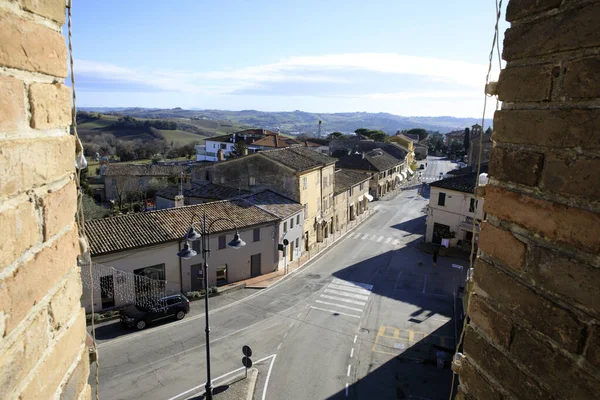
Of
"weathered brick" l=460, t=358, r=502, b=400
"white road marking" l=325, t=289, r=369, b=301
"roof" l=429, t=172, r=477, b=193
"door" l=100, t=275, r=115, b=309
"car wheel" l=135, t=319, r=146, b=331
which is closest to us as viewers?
"weathered brick" l=460, t=358, r=502, b=400

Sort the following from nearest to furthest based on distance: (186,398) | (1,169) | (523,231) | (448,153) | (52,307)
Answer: (1,169), (52,307), (523,231), (186,398), (448,153)

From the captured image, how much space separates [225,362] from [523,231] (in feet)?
52.9

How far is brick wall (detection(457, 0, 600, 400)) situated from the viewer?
178cm

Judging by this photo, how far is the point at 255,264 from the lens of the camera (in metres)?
26.3

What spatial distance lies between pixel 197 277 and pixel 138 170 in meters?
33.7

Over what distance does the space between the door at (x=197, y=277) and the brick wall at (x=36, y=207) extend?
71.3 feet

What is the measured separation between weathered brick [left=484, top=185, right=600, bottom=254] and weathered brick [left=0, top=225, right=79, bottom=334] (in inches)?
91.9

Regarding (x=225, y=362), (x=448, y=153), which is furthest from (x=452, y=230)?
(x=448, y=153)

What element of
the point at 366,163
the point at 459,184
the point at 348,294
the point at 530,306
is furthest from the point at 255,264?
the point at 366,163

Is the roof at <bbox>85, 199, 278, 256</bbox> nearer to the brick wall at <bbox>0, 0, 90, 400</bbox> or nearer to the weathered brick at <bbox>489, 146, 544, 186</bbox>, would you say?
the brick wall at <bbox>0, 0, 90, 400</bbox>

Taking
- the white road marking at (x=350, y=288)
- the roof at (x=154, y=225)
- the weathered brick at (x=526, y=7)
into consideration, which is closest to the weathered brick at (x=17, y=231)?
the weathered brick at (x=526, y=7)

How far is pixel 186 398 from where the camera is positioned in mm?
13930

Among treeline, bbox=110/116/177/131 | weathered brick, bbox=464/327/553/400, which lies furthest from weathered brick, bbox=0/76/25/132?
treeline, bbox=110/116/177/131

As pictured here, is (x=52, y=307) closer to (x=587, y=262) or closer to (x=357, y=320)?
(x=587, y=262)
